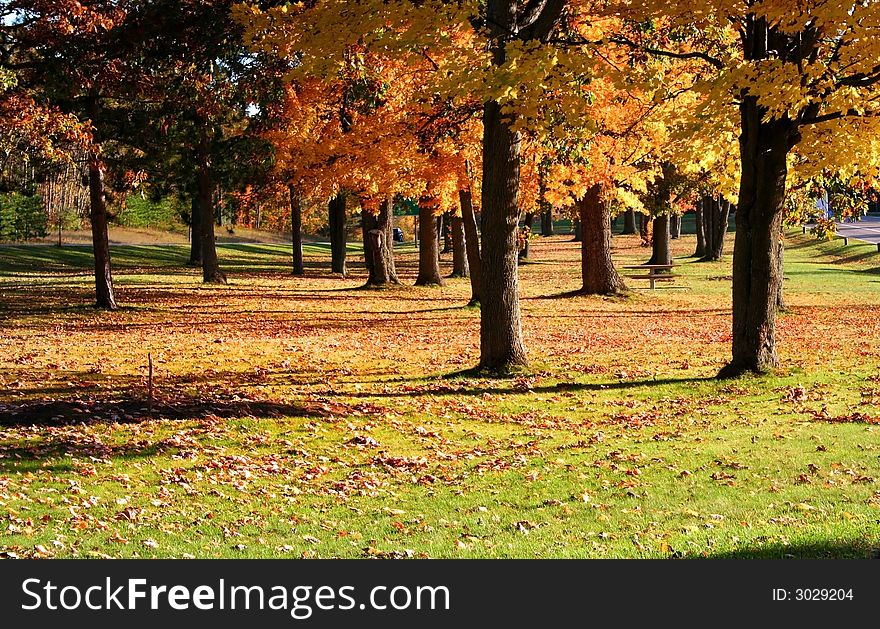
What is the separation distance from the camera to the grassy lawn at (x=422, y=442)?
6996mm

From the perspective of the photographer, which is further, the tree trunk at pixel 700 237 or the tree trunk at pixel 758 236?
the tree trunk at pixel 700 237

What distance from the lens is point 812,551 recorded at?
6.27 m

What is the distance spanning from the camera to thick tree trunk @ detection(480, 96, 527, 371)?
1396 centimetres

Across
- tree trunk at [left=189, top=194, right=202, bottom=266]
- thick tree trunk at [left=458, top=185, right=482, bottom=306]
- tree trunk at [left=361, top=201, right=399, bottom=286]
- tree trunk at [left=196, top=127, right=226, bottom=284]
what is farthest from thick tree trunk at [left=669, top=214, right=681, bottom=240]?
thick tree trunk at [left=458, top=185, right=482, bottom=306]

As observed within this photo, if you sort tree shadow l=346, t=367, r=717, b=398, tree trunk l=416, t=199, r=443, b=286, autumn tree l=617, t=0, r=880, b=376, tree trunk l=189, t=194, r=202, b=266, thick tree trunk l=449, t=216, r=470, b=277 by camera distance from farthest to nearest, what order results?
tree trunk l=189, t=194, r=202, b=266
thick tree trunk l=449, t=216, r=470, b=277
tree trunk l=416, t=199, r=443, b=286
tree shadow l=346, t=367, r=717, b=398
autumn tree l=617, t=0, r=880, b=376

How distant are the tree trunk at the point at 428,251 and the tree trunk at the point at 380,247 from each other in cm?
112

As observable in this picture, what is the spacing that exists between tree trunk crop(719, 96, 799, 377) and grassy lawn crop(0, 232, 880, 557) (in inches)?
20.7

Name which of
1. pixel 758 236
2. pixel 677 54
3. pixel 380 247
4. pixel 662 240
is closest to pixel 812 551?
pixel 758 236

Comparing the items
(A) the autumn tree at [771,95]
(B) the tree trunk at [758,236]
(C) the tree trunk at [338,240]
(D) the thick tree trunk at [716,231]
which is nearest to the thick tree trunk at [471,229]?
(A) the autumn tree at [771,95]

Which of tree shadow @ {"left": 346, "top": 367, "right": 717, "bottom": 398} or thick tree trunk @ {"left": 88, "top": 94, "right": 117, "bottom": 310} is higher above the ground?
thick tree trunk @ {"left": 88, "top": 94, "right": 117, "bottom": 310}

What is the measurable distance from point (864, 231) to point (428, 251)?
42349 mm

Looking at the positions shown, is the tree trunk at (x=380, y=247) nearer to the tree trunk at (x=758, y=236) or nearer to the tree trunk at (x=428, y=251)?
the tree trunk at (x=428, y=251)

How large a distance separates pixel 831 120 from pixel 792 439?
4.73m

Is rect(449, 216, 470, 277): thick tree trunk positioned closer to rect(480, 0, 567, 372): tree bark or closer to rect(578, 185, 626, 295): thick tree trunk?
rect(578, 185, 626, 295): thick tree trunk
